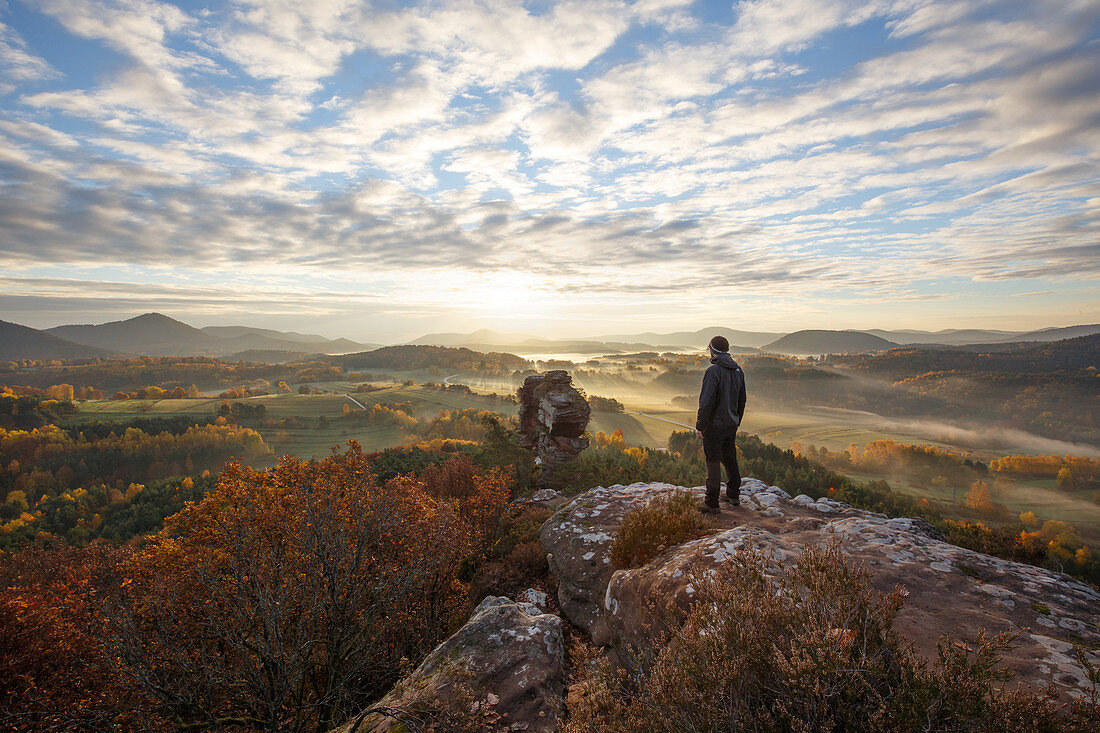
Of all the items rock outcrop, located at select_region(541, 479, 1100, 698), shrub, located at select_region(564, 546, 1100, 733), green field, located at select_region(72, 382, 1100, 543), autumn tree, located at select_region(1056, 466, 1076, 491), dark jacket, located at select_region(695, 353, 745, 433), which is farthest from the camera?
autumn tree, located at select_region(1056, 466, 1076, 491)

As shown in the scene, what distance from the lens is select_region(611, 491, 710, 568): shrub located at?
287 inches

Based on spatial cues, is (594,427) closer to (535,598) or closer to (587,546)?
(587,546)

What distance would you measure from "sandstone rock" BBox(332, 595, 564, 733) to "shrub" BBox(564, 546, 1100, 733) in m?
1.70

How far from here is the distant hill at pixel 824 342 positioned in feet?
604

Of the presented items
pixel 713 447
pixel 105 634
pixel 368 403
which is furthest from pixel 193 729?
pixel 368 403

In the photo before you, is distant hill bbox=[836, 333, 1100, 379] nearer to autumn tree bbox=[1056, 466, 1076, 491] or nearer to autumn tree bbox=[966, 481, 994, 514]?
autumn tree bbox=[1056, 466, 1076, 491]

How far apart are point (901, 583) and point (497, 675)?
5771 mm

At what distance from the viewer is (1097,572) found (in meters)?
23.3

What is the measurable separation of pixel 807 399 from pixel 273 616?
125 metres

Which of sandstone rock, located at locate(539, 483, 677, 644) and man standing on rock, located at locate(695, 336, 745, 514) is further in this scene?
man standing on rock, located at locate(695, 336, 745, 514)

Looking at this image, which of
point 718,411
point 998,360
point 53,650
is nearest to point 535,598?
point 718,411

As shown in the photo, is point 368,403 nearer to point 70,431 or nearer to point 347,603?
point 70,431

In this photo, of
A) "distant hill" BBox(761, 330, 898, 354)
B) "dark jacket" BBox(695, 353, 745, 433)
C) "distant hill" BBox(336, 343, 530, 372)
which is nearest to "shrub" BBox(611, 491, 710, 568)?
"dark jacket" BBox(695, 353, 745, 433)

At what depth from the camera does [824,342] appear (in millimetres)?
190875
